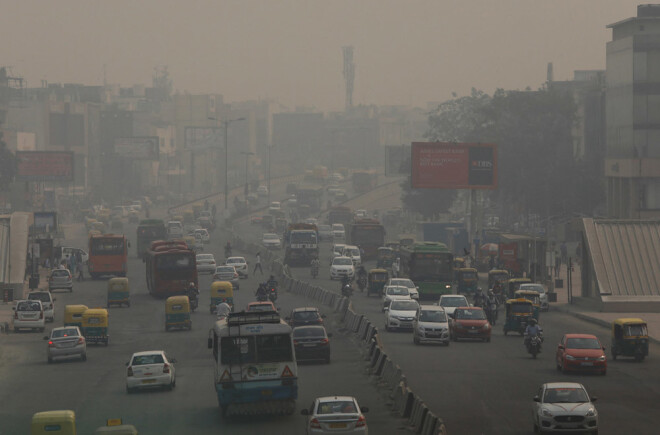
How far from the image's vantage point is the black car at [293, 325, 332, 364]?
41094mm

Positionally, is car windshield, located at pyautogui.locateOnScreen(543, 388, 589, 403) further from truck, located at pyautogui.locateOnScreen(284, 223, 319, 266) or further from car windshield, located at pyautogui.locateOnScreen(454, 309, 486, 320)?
truck, located at pyautogui.locateOnScreen(284, 223, 319, 266)

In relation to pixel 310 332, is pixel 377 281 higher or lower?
lower

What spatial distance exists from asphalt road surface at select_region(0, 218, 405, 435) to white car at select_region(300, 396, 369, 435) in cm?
265

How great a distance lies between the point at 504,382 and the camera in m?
36.2

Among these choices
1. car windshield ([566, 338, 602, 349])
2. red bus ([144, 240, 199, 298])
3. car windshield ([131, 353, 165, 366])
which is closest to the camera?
car windshield ([131, 353, 165, 366])

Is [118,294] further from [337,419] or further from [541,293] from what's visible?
[337,419]

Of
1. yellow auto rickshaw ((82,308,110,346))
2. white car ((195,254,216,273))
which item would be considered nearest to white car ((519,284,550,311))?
yellow auto rickshaw ((82,308,110,346))

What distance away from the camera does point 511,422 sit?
Answer: 28906 millimetres

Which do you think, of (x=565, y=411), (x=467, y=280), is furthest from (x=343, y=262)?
(x=565, y=411)

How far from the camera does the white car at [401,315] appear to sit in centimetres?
5141

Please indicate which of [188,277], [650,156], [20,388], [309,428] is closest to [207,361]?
[20,388]

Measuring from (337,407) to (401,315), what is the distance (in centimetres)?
2619

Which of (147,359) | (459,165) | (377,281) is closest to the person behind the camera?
(147,359)

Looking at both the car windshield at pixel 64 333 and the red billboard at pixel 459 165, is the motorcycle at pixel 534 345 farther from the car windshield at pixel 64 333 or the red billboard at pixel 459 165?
the red billboard at pixel 459 165
